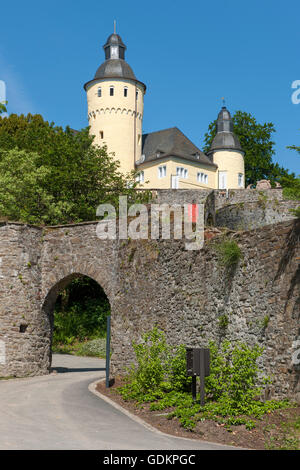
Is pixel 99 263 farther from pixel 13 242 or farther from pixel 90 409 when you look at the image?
pixel 90 409

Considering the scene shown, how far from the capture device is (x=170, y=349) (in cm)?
1425

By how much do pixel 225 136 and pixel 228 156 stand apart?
2.38 m

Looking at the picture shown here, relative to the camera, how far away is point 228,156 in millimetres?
64000

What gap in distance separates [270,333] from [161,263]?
215 inches

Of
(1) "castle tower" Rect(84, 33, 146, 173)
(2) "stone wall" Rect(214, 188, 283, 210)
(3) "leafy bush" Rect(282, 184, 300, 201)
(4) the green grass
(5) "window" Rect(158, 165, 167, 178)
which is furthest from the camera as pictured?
(5) "window" Rect(158, 165, 167, 178)

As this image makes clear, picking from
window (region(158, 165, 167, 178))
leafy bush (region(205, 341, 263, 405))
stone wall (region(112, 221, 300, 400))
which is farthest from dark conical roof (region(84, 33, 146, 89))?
leafy bush (region(205, 341, 263, 405))

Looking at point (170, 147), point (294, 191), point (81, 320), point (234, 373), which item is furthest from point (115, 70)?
point (294, 191)

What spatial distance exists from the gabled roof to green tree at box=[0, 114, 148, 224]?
23.2m

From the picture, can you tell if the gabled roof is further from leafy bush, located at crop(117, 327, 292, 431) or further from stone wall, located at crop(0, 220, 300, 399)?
leafy bush, located at crop(117, 327, 292, 431)

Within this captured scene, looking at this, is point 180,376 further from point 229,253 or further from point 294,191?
point 294,191

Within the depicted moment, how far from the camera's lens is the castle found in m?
62.0

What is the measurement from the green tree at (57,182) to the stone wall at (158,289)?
9.41 m

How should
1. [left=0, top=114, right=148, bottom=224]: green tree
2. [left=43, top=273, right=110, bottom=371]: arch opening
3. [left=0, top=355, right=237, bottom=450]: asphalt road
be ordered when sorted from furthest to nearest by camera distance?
[left=0, top=114, right=148, bottom=224]: green tree, [left=43, top=273, right=110, bottom=371]: arch opening, [left=0, top=355, right=237, bottom=450]: asphalt road

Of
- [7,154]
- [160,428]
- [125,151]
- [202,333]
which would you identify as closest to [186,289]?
[202,333]
